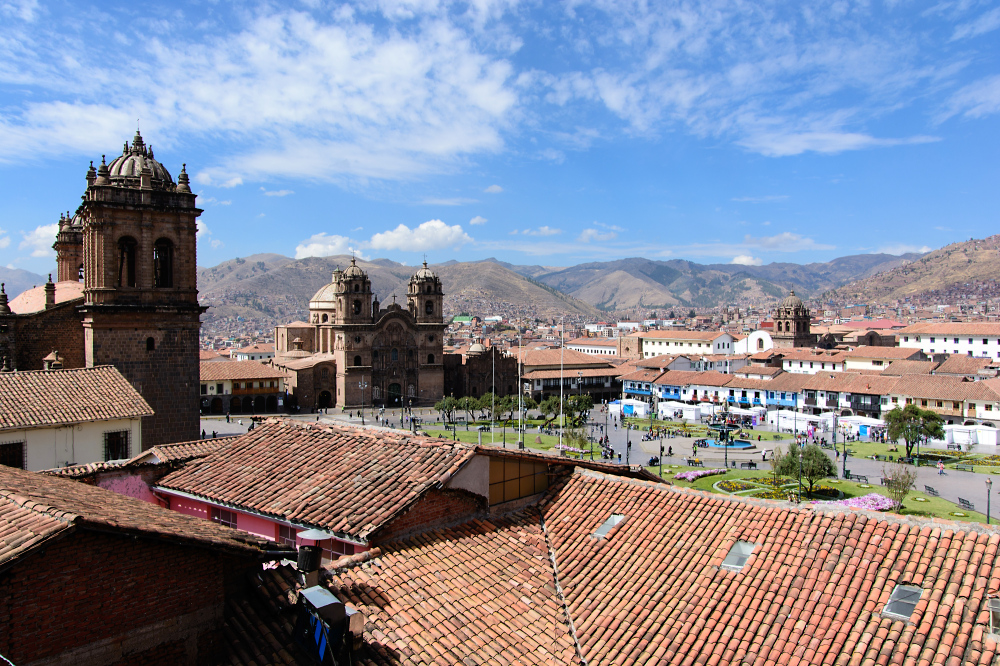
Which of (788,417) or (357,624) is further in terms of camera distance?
(788,417)

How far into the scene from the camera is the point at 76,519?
199 inches

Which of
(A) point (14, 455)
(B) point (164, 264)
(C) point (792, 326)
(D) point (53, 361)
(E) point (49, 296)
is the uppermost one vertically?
(B) point (164, 264)

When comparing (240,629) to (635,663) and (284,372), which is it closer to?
(635,663)

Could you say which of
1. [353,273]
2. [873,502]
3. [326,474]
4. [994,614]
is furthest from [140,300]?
[353,273]

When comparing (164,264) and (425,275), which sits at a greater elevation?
(425,275)

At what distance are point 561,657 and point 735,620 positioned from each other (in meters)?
1.75

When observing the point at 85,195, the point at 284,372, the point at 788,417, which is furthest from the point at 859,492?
the point at 284,372

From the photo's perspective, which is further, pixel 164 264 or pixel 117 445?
pixel 164 264

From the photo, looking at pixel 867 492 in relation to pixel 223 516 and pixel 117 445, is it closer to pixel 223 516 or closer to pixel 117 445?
pixel 223 516

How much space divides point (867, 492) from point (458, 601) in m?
26.2

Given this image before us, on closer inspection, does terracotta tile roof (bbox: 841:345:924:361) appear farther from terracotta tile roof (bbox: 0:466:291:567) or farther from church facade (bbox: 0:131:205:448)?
terracotta tile roof (bbox: 0:466:291:567)

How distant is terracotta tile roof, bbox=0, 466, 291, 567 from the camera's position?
5073 millimetres

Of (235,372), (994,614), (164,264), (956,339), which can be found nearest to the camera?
(994,614)

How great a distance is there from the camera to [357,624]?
6.06 meters
